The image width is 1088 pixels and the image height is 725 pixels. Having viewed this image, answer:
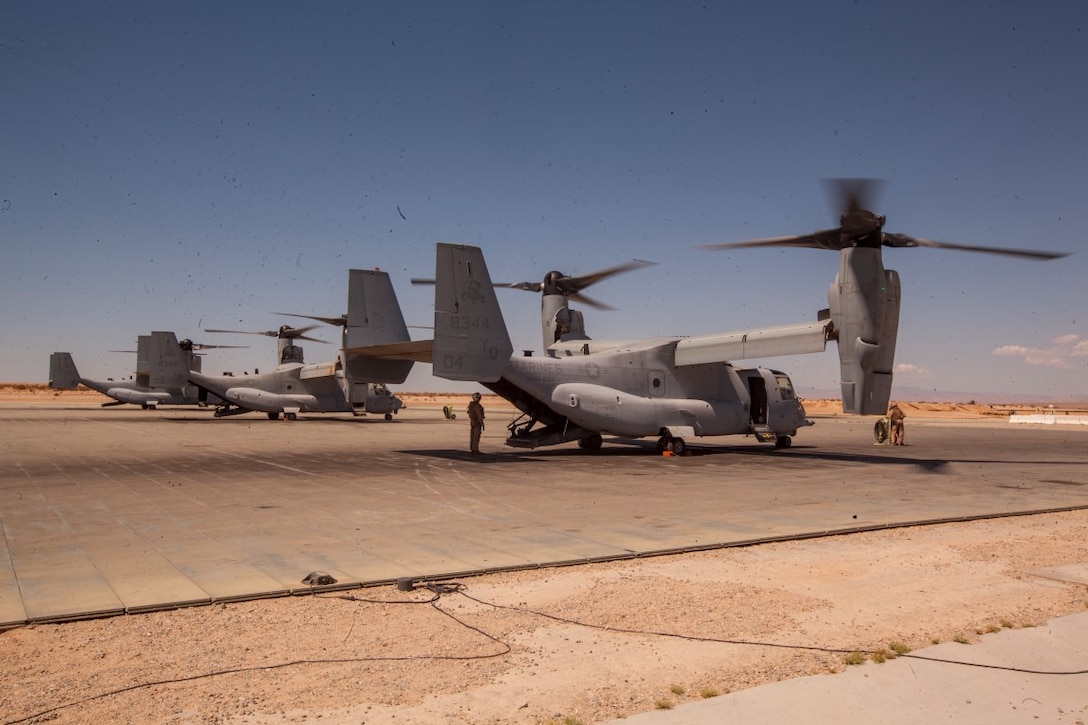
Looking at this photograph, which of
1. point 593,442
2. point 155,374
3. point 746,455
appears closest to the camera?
point 746,455

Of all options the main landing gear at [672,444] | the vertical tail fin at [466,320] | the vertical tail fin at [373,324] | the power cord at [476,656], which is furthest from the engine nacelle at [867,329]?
the power cord at [476,656]

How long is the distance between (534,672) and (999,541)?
298 inches

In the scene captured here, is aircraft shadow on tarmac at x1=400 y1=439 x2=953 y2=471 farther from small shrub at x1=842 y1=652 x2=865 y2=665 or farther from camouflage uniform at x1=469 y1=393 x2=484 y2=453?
small shrub at x1=842 y1=652 x2=865 y2=665

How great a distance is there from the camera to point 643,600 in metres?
6.74

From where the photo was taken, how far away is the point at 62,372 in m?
54.8

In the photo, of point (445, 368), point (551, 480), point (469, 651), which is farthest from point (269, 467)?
point (469, 651)

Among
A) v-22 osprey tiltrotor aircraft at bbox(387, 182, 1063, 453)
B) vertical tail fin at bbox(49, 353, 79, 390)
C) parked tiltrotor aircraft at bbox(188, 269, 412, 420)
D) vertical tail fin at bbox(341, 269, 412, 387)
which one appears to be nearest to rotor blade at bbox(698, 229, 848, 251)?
v-22 osprey tiltrotor aircraft at bbox(387, 182, 1063, 453)

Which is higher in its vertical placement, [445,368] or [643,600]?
[445,368]

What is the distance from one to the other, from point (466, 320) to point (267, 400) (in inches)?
1098

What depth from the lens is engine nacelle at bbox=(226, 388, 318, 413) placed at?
43.0 meters

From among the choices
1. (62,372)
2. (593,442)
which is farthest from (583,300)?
(62,372)

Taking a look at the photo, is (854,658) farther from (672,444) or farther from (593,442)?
(593,442)

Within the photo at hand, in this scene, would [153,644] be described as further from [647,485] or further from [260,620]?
[647,485]

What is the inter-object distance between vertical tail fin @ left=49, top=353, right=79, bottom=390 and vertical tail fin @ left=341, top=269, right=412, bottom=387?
41680 mm
